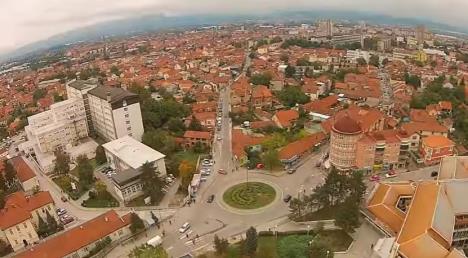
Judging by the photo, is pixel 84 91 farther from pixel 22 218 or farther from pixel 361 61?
pixel 361 61

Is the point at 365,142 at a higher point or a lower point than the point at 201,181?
higher

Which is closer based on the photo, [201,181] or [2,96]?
[201,181]

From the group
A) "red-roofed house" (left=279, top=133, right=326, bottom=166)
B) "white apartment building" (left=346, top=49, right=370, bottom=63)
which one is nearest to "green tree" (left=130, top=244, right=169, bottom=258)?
"red-roofed house" (left=279, top=133, right=326, bottom=166)

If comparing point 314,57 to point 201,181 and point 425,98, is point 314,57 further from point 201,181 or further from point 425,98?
point 201,181

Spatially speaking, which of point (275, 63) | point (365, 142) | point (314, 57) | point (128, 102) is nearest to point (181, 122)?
point (128, 102)

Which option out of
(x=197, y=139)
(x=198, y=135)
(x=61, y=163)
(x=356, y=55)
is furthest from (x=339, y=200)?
(x=356, y=55)

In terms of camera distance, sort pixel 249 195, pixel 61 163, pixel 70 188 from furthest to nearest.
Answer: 1. pixel 61 163
2. pixel 70 188
3. pixel 249 195
